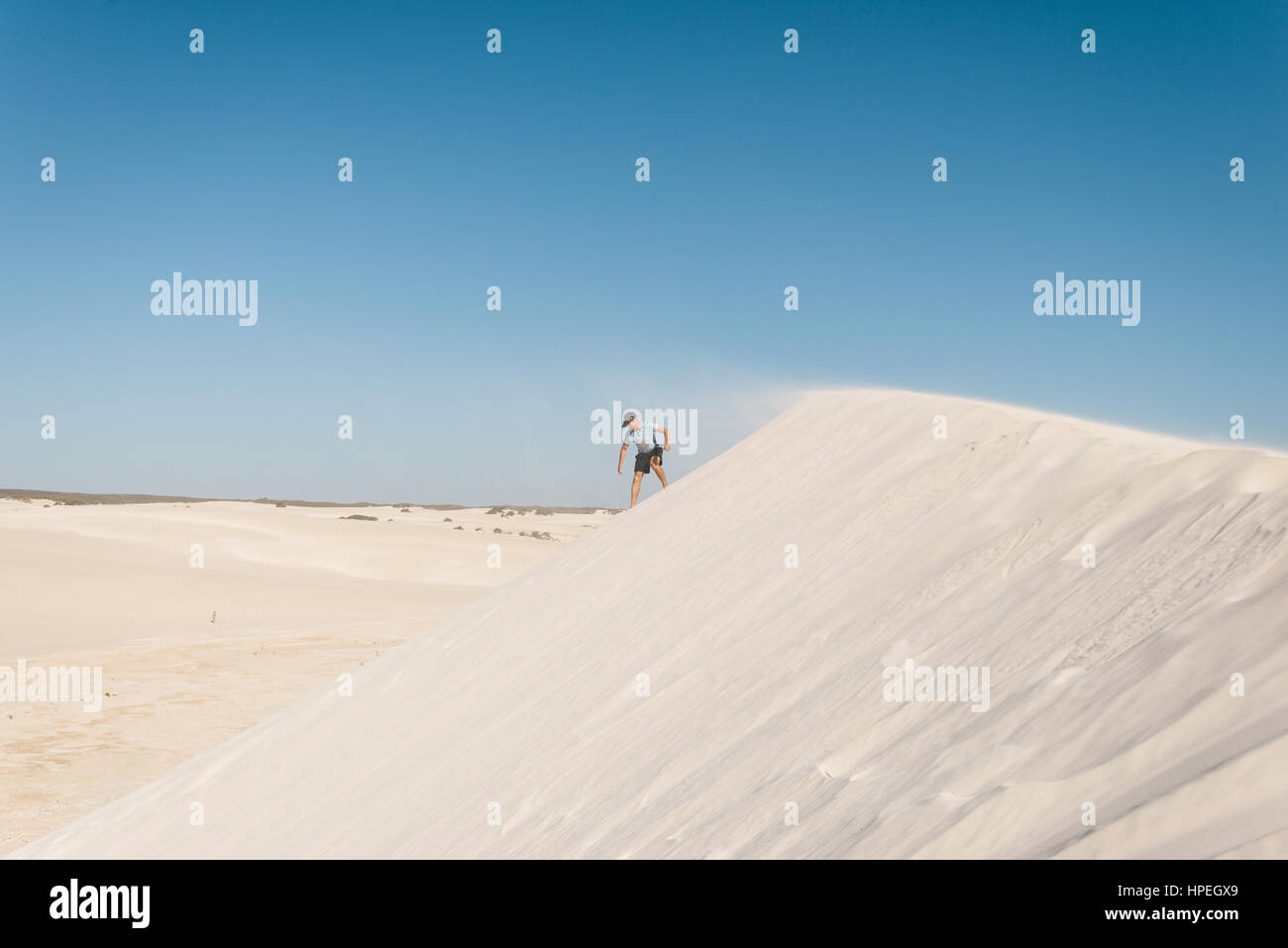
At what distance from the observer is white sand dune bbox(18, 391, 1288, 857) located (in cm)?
241

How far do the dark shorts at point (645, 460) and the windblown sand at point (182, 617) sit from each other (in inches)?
71.9

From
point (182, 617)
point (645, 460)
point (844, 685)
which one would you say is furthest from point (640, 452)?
point (182, 617)

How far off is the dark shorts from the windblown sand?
1.83m

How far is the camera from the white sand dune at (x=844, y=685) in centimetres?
241

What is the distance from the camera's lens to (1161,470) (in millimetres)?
4102

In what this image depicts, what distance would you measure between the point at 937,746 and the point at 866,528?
2500 millimetres

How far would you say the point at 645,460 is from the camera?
10.7 meters

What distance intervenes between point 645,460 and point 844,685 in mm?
7051
